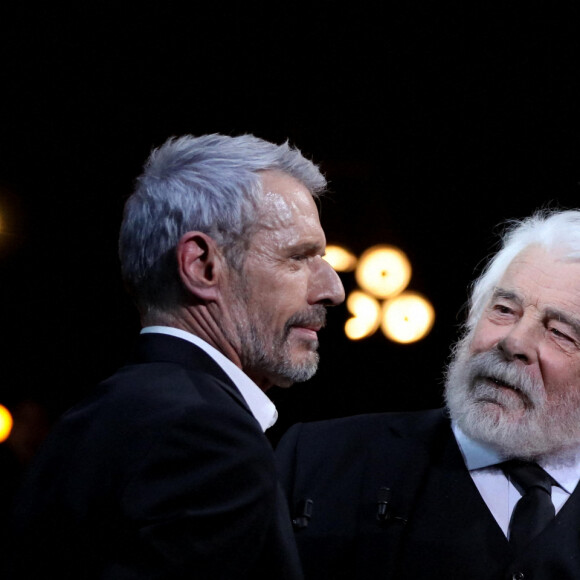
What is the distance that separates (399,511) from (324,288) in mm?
764

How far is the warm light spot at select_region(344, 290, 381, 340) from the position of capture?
4.09 meters

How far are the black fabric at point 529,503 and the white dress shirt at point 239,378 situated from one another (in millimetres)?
777

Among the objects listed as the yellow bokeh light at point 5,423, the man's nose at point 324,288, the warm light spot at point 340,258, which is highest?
the man's nose at point 324,288

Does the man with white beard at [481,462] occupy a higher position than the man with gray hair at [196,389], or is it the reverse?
the man with gray hair at [196,389]

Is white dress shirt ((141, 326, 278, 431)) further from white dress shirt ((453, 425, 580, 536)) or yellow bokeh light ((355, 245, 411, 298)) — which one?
yellow bokeh light ((355, 245, 411, 298))

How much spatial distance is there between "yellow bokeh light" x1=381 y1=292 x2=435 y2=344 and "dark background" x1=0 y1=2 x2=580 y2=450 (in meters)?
0.06

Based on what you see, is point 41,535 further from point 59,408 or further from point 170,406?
point 59,408

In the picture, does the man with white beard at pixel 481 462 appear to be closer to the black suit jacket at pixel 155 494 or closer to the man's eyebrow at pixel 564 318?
the man's eyebrow at pixel 564 318

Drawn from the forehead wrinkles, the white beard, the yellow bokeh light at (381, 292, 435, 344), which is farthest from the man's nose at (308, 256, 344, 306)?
the yellow bokeh light at (381, 292, 435, 344)

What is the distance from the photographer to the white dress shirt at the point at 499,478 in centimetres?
217

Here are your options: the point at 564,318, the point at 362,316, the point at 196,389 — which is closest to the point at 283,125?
the point at 362,316

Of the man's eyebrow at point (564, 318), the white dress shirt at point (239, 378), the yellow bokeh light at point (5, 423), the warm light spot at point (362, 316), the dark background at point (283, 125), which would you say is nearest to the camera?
the white dress shirt at point (239, 378)

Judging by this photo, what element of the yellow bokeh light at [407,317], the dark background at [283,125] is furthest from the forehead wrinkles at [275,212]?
the yellow bokeh light at [407,317]

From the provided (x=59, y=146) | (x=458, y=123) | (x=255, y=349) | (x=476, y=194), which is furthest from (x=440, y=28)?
(x=255, y=349)
